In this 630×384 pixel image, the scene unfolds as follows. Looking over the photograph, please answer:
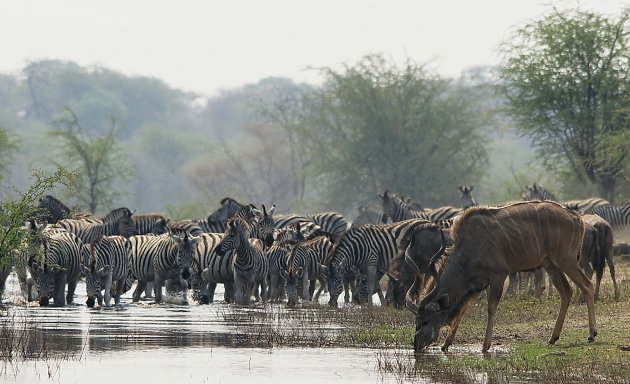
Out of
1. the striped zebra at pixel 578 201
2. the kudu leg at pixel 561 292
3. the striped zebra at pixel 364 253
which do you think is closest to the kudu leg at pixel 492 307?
the kudu leg at pixel 561 292

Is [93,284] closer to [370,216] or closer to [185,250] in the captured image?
[185,250]

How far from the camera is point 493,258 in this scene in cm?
1295

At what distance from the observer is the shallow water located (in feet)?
37.1

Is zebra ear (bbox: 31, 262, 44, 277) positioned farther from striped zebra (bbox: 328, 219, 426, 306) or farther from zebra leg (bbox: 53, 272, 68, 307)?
striped zebra (bbox: 328, 219, 426, 306)

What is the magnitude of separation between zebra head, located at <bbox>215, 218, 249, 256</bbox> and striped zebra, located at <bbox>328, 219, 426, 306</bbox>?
69.5 inches

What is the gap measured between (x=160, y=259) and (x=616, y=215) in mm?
11730

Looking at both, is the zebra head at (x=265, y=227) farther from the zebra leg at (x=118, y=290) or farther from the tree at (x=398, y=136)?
the tree at (x=398, y=136)

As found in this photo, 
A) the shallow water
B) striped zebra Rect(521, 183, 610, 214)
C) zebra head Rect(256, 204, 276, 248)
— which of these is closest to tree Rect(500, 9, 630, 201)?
striped zebra Rect(521, 183, 610, 214)

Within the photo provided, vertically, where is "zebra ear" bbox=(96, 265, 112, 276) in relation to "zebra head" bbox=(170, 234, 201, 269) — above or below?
below

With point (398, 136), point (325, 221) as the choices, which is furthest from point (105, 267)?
point (398, 136)

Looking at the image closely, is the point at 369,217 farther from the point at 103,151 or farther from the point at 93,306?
the point at 103,151

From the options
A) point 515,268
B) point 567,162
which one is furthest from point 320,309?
point 567,162

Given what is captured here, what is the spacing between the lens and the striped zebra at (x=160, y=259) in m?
22.1

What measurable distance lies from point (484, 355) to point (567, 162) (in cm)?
3087
